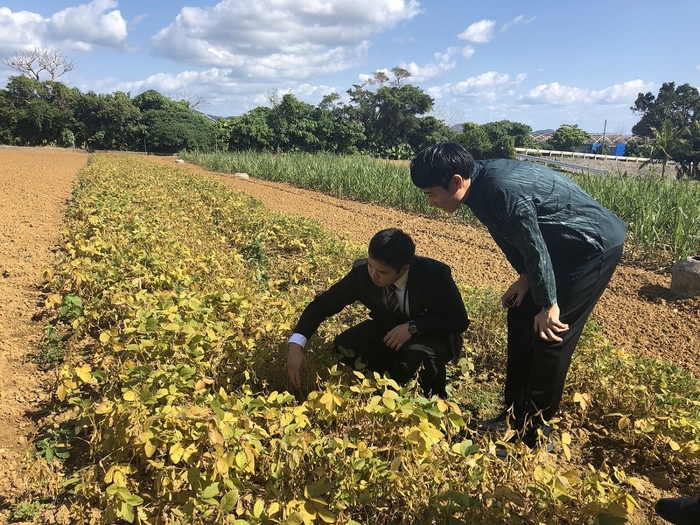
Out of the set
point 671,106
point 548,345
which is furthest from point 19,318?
point 671,106

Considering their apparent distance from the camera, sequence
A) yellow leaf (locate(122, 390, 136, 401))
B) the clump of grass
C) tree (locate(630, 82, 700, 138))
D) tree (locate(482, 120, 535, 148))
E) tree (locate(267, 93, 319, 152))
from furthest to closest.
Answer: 1. tree (locate(630, 82, 700, 138))
2. tree (locate(482, 120, 535, 148))
3. tree (locate(267, 93, 319, 152))
4. the clump of grass
5. yellow leaf (locate(122, 390, 136, 401))

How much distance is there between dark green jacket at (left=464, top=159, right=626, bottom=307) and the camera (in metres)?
1.76

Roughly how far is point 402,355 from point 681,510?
1207 mm

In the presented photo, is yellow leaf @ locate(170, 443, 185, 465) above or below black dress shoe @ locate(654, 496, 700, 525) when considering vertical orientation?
above

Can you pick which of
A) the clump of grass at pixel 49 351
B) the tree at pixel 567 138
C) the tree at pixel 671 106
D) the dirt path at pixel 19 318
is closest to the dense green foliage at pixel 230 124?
the tree at pixel 567 138

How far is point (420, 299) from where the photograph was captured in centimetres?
240

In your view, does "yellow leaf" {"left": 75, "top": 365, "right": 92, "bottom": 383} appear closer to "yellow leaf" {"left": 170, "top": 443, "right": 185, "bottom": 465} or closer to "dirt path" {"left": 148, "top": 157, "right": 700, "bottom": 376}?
"yellow leaf" {"left": 170, "top": 443, "right": 185, "bottom": 465}

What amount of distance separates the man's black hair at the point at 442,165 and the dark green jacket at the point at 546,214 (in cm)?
9

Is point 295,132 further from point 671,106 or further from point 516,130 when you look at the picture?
point 671,106

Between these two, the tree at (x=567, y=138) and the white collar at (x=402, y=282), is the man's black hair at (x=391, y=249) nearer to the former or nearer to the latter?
the white collar at (x=402, y=282)

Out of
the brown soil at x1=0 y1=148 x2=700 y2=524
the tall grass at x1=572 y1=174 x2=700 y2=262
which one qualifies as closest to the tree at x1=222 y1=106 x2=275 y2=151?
the brown soil at x1=0 y1=148 x2=700 y2=524

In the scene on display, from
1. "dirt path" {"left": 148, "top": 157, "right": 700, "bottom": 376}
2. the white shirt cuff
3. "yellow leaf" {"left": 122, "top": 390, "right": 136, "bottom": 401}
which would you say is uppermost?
the white shirt cuff

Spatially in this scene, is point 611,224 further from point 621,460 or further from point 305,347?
point 305,347

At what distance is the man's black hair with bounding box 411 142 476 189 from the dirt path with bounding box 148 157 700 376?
2575 millimetres
